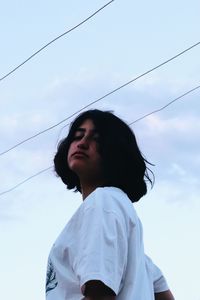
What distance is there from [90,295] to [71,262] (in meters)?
0.15

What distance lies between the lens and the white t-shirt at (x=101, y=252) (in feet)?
6.72

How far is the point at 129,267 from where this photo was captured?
2.14 m

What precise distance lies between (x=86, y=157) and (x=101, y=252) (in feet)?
1.58

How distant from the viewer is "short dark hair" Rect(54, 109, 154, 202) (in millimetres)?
2443

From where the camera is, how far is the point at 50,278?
7.24ft

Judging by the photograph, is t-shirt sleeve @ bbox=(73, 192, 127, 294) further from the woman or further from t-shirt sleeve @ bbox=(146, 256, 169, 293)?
t-shirt sleeve @ bbox=(146, 256, 169, 293)

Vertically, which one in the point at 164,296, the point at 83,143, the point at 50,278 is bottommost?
the point at 164,296

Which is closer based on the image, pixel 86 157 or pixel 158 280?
pixel 86 157

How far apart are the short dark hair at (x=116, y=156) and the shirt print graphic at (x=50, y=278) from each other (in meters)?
0.38

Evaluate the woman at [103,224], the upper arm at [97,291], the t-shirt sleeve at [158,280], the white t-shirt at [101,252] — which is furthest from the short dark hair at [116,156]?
the upper arm at [97,291]

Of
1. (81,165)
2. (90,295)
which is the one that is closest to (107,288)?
(90,295)

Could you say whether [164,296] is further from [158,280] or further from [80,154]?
[80,154]

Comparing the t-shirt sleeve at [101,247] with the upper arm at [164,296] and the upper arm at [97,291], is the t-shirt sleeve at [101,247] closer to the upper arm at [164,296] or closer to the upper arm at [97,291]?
the upper arm at [97,291]

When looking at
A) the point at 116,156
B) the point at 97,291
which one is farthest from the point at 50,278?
the point at 116,156
